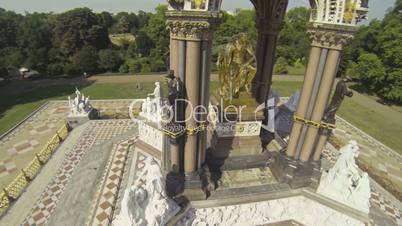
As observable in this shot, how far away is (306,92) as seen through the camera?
8164 mm

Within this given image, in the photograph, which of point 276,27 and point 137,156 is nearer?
point 276,27

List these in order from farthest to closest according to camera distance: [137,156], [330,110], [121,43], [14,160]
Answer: [121,43], [14,160], [137,156], [330,110]

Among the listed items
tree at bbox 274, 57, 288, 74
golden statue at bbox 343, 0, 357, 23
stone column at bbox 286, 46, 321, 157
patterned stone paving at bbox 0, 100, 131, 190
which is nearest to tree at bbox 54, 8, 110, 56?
patterned stone paving at bbox 0, 100, 131, 190

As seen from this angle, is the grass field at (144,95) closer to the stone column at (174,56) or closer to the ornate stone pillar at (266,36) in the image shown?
the ornate stone pillar at (266,36)

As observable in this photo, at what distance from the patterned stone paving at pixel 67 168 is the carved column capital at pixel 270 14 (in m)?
11.2

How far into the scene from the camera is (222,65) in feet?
34.2

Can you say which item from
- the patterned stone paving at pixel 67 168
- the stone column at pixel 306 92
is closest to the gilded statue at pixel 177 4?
the stone column at pixel 306 92

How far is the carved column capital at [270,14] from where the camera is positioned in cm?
1043

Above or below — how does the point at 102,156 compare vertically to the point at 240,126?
below

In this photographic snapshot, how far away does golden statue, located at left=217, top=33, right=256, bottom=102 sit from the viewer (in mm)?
10164

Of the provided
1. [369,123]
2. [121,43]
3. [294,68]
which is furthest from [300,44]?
[121,43]

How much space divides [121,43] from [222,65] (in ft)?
159

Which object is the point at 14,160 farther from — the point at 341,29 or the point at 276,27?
the point at 341,29

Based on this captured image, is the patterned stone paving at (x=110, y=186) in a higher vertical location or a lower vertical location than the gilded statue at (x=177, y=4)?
lower
